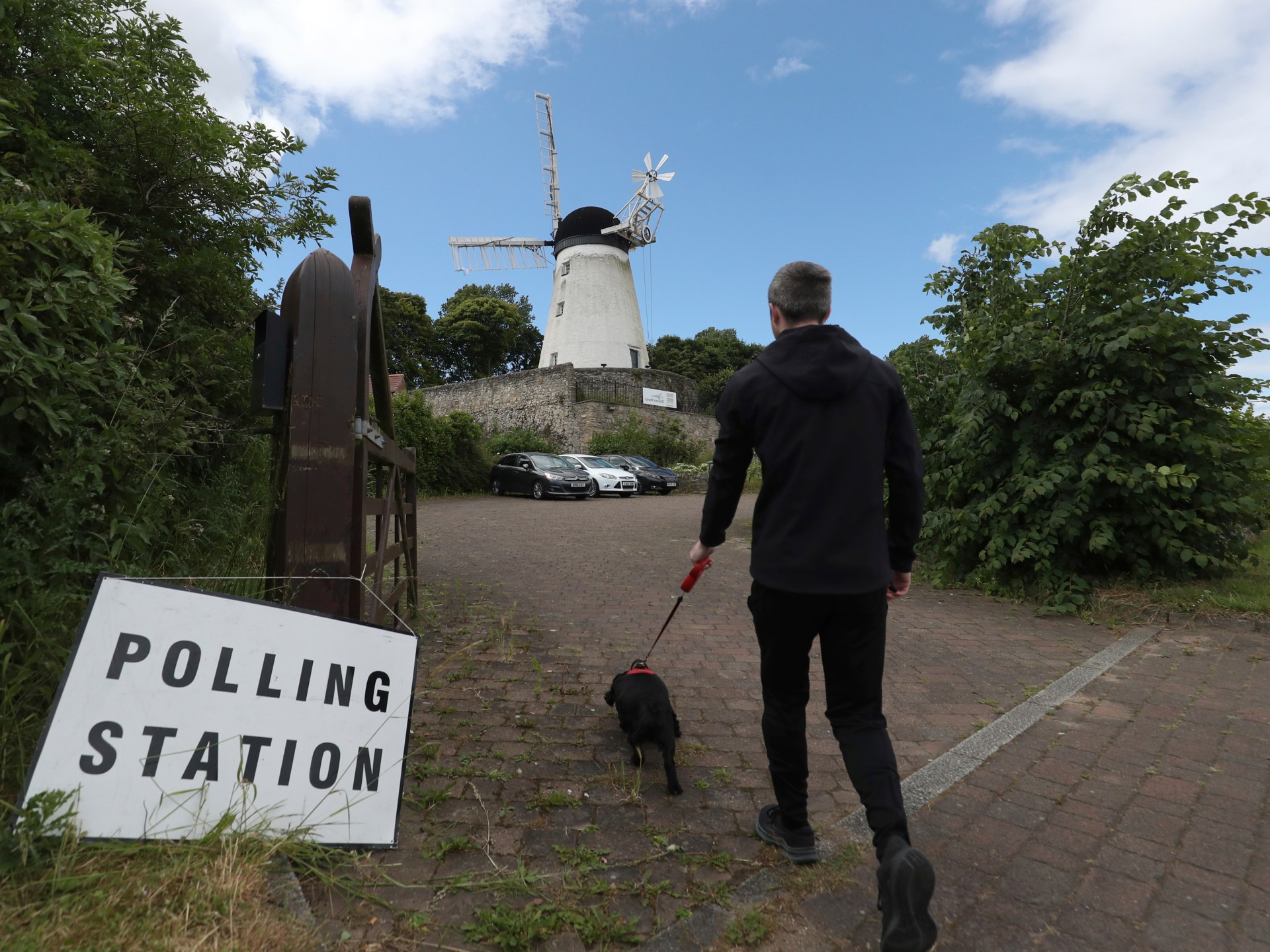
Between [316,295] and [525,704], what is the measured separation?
2.45 meters

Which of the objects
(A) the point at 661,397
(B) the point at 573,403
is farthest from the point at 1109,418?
(A) the point at 661,397

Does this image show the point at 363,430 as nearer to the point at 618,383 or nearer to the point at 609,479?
the point at 609,479

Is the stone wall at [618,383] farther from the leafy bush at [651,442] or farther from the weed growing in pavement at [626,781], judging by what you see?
the weed growing in pavement at [626,781]

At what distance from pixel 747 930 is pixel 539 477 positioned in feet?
68.6

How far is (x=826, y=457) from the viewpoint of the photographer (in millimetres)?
2443

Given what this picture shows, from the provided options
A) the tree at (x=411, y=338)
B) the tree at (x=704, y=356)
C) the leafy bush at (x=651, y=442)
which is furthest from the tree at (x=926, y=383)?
the tree at (x=704, y=356)

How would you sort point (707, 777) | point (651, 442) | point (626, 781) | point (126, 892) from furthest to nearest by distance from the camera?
point (651, 442), point (707, 777), point (626, 781), point (126, 892)

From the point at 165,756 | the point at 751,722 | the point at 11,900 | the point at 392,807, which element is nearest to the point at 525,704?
the point at 751,722

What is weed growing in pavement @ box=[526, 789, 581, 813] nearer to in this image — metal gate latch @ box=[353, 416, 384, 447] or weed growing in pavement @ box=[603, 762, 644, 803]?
weed growing in pavement @ box=[603, 762, 644, 803]

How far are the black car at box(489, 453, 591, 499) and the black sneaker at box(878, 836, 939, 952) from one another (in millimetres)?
20625

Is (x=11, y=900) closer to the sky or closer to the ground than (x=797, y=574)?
closer to the ground

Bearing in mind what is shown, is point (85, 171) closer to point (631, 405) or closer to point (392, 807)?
point (392, 807)

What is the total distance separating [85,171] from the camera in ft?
12.5

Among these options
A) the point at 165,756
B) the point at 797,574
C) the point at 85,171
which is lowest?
the point at 165,756
